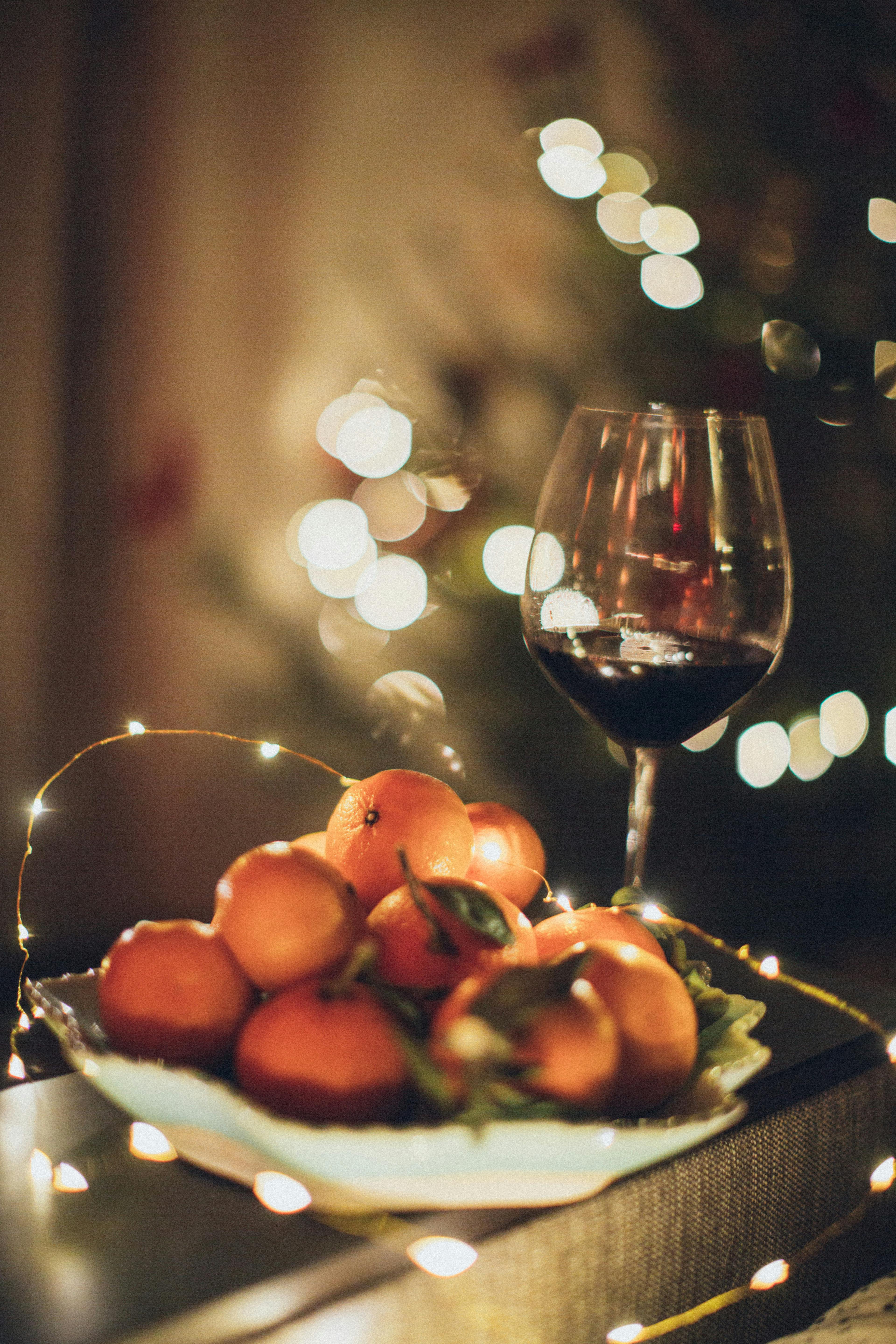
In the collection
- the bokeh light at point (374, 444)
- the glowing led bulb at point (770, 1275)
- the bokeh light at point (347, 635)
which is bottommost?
the glowing led bulb at point (770, 1275)

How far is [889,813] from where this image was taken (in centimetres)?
116

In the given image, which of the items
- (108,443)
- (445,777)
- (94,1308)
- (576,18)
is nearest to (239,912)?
(94,1308)

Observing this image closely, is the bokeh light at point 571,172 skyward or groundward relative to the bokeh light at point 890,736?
skyward

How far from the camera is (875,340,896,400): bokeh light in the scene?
3.13 ft

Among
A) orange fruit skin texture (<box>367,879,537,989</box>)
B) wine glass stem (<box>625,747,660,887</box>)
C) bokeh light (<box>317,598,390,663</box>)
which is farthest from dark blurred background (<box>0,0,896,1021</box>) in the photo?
orange fruit skin texture (<box>367,879,537,989</box>)

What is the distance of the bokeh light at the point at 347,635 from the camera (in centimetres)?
96

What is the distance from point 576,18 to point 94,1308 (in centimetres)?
102

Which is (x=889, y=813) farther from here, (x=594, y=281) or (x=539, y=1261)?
(x=539, y=1261)

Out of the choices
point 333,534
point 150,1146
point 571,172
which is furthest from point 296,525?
point 150,1146

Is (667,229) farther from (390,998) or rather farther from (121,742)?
(390,998)

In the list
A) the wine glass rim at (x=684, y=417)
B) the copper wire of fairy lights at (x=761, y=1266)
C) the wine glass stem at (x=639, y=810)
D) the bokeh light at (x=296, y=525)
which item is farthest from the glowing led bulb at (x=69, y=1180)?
the bokeh light at (x=296, y=525)

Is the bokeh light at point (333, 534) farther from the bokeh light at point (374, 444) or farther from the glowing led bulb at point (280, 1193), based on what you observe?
the glowing led bulb at point (280, 1193)

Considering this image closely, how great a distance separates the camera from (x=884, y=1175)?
1.65 feet

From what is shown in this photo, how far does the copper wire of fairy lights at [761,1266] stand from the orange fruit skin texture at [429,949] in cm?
8
